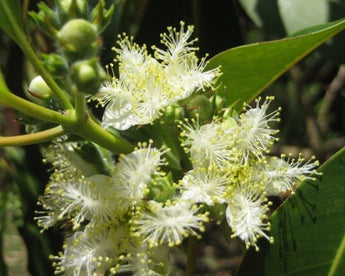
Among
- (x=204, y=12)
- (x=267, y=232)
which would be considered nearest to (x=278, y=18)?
(x=204, y=12)

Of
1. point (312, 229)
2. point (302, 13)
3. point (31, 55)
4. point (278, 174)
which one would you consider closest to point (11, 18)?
point (31, 55)

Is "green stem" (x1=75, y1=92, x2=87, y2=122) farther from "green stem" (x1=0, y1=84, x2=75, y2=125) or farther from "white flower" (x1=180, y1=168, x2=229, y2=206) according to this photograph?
"white flower" (x1=180, y1=168, x2=229, y2=206)

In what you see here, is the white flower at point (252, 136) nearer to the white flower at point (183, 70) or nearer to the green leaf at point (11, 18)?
the white flower at point (183, 70)

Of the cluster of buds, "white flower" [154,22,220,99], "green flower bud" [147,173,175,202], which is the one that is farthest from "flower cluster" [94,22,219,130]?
the cluster of buds

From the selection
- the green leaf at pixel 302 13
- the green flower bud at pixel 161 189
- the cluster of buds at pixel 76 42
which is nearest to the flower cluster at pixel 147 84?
the green flower bud at pixel 161 189

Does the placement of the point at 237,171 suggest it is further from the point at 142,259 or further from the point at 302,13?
the point at 302,13

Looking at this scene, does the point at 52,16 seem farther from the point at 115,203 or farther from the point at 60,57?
the point at 115,203

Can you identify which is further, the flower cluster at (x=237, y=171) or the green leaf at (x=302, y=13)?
the green leaf at (x=302, y=13)

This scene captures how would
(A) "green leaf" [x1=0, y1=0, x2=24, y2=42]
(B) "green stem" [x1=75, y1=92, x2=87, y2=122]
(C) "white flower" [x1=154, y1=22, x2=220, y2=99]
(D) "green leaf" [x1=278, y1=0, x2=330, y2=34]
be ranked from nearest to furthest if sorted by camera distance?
(B) "green stem" [x1=75, y1=92, x2=87, y2=122] < (A) "green leaf" [x1=0, y1=0, x2=24, y2=42] < (C) "white flower" [x1=154, y1=22, x2=220, y2=99] < (D) "green leaf" [x1=278, y1=0, x2=330, y2=34]
